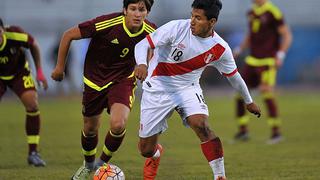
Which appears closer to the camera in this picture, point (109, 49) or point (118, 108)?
point (118, 108)

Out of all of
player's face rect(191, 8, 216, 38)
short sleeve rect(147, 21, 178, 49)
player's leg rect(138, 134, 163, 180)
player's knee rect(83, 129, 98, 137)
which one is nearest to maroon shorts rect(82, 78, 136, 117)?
player's knee rect(83, 129, 98, 137)

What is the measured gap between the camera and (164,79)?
8.33 metres

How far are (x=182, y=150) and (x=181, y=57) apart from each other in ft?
16.4

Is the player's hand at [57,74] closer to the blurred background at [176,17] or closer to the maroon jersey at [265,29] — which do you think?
the maroon jersey at [265,29]

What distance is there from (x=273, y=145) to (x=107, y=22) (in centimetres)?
581

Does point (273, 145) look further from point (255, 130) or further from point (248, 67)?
point (255, 130)

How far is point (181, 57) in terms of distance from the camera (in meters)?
8.19

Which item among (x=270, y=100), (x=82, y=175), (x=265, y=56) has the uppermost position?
(x=82, y=175)

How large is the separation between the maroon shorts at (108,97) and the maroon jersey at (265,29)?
19.6ft

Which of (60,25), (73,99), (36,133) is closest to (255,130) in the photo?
(36,133)

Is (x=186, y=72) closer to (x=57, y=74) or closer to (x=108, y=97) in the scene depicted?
(x=108, y=97)

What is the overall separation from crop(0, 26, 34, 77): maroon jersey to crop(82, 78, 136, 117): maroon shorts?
1.79m

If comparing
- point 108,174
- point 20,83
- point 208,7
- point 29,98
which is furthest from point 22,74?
point 208,7

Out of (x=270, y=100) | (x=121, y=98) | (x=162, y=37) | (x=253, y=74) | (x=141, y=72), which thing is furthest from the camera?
(x=253, y=74)
